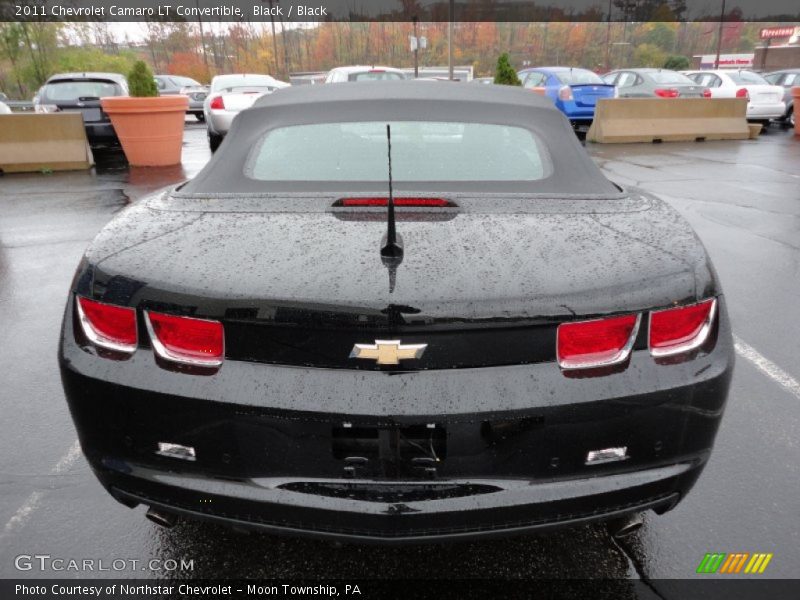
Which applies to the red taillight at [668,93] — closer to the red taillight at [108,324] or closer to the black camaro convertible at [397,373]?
the black camaro convertible at [397,373]

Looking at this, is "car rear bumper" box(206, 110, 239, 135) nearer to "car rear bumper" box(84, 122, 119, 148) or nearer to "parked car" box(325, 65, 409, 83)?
"car rear bumper" box(84, 122, 119, 148)

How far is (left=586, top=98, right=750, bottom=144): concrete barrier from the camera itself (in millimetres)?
14445

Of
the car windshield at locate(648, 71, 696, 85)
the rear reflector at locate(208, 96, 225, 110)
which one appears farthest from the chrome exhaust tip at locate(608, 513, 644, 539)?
the car windshield at locate(648, 71, 696, 85)

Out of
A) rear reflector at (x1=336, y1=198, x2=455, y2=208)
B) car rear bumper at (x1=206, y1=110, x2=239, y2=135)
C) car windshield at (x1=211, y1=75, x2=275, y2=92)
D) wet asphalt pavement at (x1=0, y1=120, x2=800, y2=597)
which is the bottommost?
wet asphalt pavement at (x1=0, y1=120, x2=800, y2=597)

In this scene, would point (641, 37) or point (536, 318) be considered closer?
point (536, 318)

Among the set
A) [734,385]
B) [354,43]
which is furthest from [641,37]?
[734,385]

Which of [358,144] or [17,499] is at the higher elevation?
[358,144]

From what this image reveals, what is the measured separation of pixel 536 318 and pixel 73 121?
1164 centimetres

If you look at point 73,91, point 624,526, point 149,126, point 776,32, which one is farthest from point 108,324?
point 776,32

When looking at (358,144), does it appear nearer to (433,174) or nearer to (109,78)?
(433,174)

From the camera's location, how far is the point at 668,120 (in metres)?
14.9

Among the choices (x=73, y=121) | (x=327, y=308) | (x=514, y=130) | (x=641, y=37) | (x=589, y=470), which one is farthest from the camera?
(x=641, y=37)

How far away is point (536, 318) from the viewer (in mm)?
1604

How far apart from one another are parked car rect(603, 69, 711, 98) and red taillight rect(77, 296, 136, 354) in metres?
16.3
